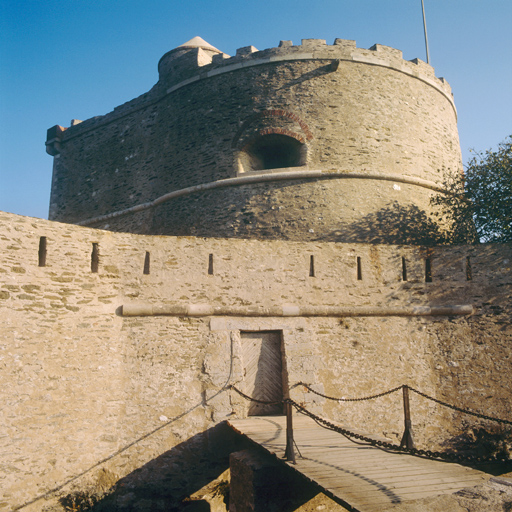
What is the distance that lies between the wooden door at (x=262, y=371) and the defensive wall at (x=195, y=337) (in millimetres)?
169

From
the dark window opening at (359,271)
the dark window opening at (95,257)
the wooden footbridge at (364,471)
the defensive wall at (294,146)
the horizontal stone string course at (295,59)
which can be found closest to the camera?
the wooden footbridge at (364,471)

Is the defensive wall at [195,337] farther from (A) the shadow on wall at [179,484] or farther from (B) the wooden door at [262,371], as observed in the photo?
(B) the wooden door at [262,371]

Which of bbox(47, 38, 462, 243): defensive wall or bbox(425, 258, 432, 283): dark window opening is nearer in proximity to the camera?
bbox(425, 258, 432, 283): dark window opening

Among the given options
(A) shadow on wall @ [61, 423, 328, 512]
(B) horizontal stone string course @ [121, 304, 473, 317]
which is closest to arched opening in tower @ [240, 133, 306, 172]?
(B) horizontal stone string course @ [121, 304, 473, 317]

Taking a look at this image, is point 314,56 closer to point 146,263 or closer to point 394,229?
point 394,229

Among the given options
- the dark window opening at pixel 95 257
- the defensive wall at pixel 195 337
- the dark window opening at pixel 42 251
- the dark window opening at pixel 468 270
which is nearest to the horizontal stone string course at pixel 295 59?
the defensive wall at pixel 195 337

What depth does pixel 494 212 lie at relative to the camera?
9977mm

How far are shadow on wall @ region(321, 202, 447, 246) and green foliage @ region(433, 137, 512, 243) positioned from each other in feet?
1.54

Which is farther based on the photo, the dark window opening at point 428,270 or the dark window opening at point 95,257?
the dark window opening at point 428,270

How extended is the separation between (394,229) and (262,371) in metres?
5.03

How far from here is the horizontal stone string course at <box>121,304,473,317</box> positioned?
6.99m

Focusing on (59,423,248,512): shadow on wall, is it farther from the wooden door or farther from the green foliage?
the green foliage

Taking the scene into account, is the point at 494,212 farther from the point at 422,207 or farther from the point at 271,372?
the point at 271,372

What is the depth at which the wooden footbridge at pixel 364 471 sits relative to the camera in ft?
12.6
